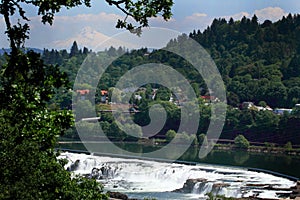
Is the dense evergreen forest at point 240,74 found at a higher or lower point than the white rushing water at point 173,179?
higher

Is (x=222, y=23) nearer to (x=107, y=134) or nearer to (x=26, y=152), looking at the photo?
(x=107, y=134)

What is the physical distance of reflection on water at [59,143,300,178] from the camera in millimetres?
32322

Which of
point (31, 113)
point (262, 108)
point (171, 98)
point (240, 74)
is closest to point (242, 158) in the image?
point (262, 108)

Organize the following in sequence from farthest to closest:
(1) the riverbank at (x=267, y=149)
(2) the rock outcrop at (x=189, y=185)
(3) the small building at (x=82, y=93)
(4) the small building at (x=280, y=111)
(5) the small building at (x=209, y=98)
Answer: (3) the small building at (x=82, y=93) < (5) the small building at (x=209, y=98) < (4) the small building at (x=280, y=111) < (1) the riverbank at (x=267, y=149) < (2) the rock outcrop at (x=189, y=185)

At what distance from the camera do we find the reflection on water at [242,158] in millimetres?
32322

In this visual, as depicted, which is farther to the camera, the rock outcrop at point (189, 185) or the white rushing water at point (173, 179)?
the rock outcrop at point (189, 185)

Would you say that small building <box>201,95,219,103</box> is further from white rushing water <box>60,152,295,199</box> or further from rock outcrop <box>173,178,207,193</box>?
rock outcrop <box>173,178,207,193</box>

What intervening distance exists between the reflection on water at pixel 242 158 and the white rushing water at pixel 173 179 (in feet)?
10.8

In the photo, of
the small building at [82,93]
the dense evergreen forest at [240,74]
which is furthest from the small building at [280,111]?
the small building at [82,93]

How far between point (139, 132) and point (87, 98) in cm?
1224

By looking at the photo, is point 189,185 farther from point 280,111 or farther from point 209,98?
point 209,98

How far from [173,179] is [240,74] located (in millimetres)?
41779

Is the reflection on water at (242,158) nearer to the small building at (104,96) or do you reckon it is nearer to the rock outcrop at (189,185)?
the rock outcrop at (189,185)

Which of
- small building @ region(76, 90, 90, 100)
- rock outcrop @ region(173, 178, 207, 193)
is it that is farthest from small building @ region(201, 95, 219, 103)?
rock outcrop @ region(173, 178, 207, 193)
